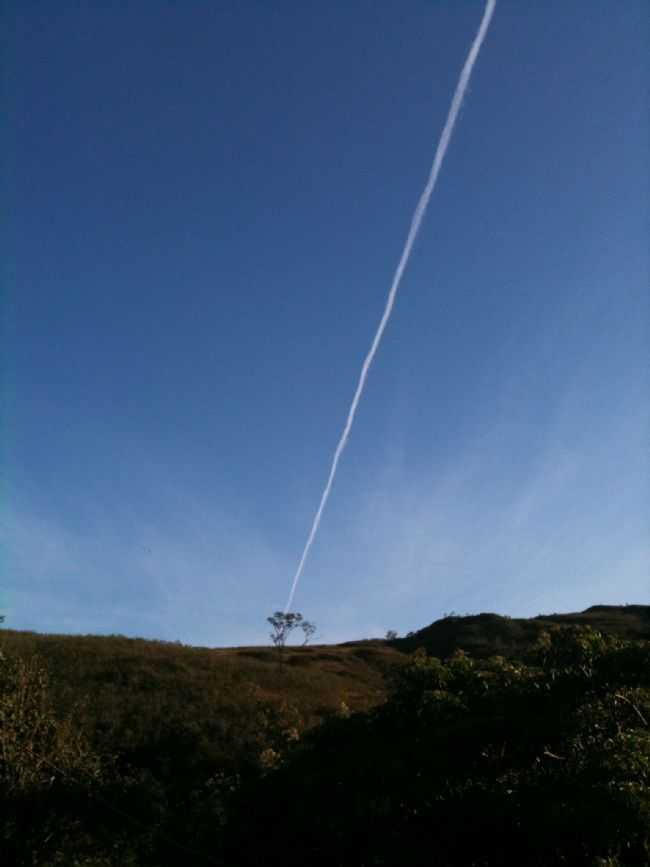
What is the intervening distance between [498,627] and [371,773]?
6058 cm

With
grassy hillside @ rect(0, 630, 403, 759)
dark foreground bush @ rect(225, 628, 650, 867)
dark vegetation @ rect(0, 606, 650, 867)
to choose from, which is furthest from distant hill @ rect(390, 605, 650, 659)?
dark foreground bush @ rect(225, 628, 650, 867)

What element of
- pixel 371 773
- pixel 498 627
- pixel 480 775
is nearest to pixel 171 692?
pixel 371 773

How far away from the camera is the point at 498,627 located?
69.9 m

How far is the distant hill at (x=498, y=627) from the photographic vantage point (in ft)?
204

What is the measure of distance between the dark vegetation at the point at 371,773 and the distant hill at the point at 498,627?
40.1 metres

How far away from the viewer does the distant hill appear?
204 ft

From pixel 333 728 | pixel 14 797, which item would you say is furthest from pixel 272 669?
pixel 14 797

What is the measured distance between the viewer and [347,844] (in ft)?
35.7

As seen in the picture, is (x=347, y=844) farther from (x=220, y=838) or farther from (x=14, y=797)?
(x=14, y=797)

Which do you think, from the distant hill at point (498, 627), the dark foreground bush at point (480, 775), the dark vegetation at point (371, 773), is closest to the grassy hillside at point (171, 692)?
the dark vegetation at point (371, 773)

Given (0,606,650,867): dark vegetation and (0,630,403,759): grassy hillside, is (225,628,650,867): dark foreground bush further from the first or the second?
(0,630,403,759): grassy hillside

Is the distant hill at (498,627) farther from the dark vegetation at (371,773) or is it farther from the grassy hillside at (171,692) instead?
the dark vegetation at (371,773)

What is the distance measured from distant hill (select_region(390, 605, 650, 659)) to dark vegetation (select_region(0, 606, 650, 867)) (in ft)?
132

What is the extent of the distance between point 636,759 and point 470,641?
57.0m
